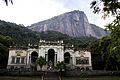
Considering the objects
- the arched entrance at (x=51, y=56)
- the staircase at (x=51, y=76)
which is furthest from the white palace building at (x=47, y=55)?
the staircase at (x=51, y=76)

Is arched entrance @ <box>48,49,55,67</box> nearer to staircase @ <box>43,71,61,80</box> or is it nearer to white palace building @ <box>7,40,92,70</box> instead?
white palace building @ <box>7,40,92,70</box>

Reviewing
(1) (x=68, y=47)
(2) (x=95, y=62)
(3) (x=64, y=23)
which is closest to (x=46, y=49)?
(1) (x=68, y=47)

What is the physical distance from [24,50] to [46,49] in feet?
20.9

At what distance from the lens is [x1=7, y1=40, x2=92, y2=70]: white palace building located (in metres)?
53.2

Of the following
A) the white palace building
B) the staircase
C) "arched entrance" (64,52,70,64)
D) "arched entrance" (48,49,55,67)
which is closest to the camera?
the staircase

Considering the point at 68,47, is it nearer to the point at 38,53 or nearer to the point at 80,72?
the point at 38,53

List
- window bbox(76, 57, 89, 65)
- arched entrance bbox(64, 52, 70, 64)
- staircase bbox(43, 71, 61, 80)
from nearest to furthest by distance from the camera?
staircase bbox(43, 71, 61, 80)
window bbox(76, 57, 89, 65)
arched entrance bbox(64, 52, 70, 64)

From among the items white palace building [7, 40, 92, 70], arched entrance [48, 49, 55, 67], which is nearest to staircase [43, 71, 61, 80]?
white palace building [7, 40, 92, 70]

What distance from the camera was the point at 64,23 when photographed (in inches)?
7751

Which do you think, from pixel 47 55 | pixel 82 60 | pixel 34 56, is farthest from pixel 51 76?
pixel 82 60

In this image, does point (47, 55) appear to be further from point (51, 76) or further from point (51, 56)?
point (51, 76)

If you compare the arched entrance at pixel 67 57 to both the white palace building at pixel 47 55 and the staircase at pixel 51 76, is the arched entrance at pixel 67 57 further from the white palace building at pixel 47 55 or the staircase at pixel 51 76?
the staircase at pixel 51 76

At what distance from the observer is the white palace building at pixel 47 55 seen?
53219 millimetres

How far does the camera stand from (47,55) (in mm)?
53156
